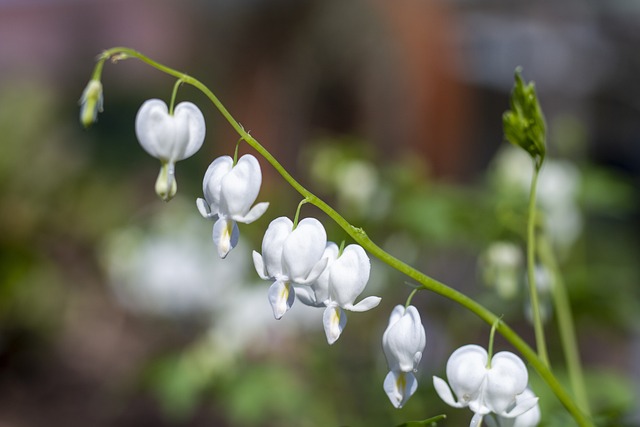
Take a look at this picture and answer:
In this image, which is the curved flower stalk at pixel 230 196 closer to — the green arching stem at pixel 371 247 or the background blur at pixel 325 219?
the green arching stem at pixel 371 247

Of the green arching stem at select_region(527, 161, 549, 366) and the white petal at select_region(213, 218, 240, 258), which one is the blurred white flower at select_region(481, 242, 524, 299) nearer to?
the green arching stem at select_region(527, 161, 549, 366)

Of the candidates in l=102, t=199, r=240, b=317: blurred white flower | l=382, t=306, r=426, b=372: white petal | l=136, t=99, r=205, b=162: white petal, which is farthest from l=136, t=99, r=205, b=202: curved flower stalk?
l=102, t=199, r=240, b=317: blurred white flower

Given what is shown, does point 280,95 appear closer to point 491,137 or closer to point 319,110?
point 319,110

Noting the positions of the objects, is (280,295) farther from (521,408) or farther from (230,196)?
(521,408)

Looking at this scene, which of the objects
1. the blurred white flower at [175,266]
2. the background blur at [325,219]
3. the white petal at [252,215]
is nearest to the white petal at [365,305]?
the white petal at [252,215]

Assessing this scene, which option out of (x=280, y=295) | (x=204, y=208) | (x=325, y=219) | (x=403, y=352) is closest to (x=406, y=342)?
(x=403, y=352)
